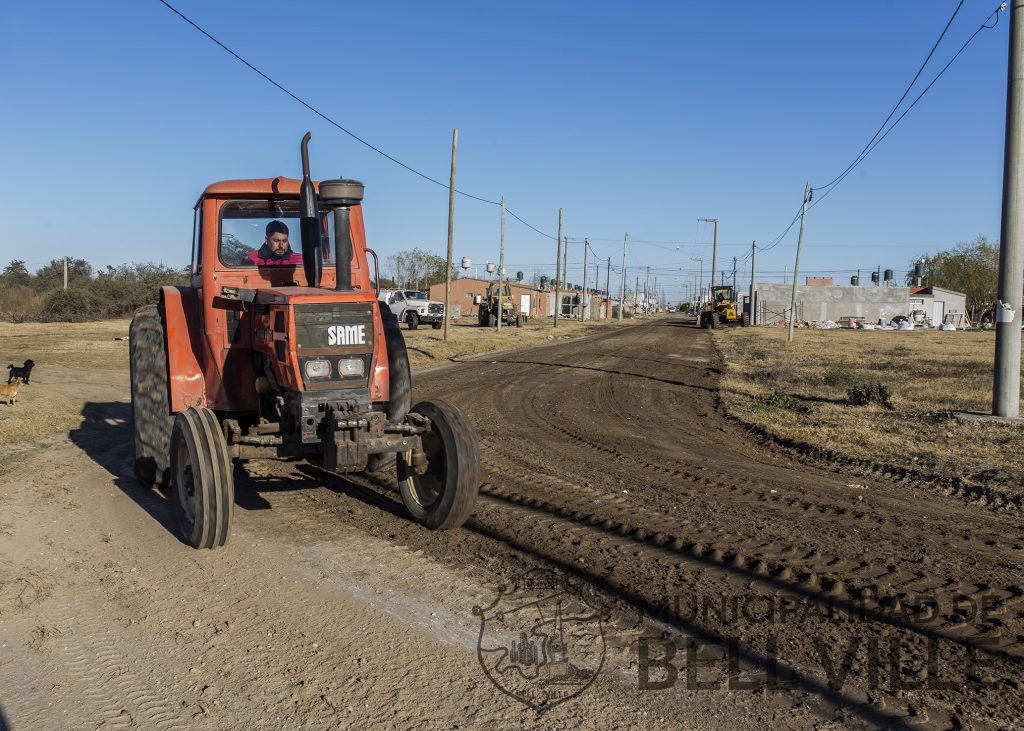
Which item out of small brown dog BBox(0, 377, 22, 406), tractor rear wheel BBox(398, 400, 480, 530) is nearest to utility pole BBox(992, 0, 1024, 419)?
tractor rear wheel BBox(398, 400, 480, 530)

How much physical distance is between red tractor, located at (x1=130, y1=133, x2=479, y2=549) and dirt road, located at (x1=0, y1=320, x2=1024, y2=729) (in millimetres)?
456

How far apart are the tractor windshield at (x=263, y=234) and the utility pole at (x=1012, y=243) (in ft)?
30.2

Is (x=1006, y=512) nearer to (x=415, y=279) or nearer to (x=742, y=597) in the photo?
(x=742, y=597)

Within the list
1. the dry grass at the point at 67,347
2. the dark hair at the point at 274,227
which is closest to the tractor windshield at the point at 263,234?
the dark hair at the point at 274,227

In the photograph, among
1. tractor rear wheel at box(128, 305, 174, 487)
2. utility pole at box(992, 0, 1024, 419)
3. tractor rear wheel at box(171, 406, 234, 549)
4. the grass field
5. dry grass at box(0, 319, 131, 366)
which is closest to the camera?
Answer: tractor rear wheel at box(171, 406, 234, 549)

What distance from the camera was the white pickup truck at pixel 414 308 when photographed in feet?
131

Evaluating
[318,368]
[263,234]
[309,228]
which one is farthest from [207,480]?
[263,234]

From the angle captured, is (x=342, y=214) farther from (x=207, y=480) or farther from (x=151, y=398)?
(x=151, y=398)

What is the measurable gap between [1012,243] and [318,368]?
10.0 meters

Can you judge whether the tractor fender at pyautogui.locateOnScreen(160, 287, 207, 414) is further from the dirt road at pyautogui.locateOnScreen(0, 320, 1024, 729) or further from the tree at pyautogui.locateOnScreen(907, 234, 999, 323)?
the tree at pyautogui.locateOnScreen(907, 234, 999, 323)

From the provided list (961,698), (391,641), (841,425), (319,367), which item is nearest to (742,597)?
(961,698)

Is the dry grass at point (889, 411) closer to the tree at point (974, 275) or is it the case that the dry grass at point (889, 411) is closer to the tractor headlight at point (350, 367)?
the tractor headlight at point (350, 367)

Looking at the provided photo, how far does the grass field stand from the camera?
33.4 ft

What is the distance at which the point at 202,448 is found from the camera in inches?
206
